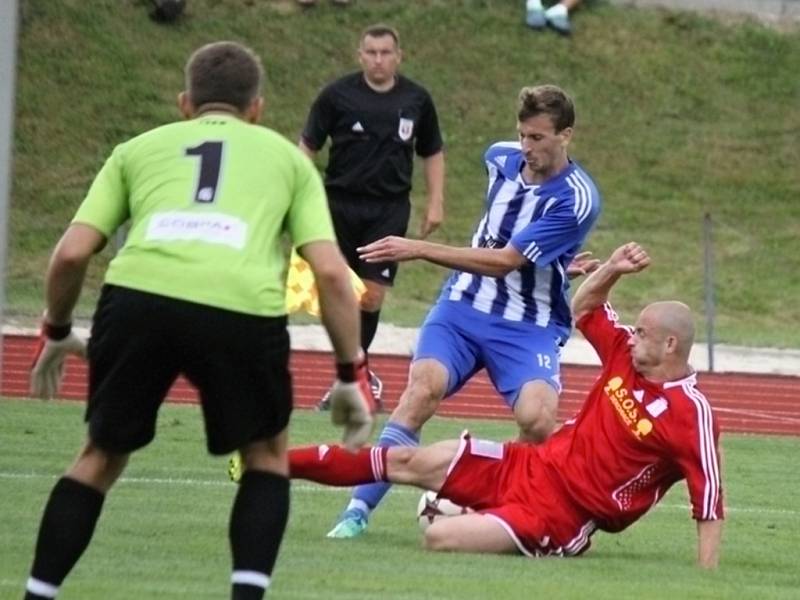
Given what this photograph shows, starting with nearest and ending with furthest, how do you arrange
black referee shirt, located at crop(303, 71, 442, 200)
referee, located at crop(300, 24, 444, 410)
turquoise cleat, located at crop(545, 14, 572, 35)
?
1. referee, located at crop(300, 24, 444, 410)
2. black referee shirt, located at crop(303, 71, 442, 200)
3. turquoise cleat, located at crop(545, 14, 572, 35)

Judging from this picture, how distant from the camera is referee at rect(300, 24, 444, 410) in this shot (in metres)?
14.1

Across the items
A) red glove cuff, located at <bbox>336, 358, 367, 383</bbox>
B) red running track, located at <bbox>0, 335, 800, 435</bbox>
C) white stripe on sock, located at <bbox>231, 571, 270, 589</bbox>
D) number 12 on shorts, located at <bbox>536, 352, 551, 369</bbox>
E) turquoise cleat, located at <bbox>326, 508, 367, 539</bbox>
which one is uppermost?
red glove cuff, located at <bbox>336, 358, 367, 383</bbox>

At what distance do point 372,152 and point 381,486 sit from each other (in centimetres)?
540

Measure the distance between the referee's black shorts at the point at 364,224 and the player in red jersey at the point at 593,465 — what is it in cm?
531

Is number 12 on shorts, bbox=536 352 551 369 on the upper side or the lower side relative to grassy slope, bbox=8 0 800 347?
upper

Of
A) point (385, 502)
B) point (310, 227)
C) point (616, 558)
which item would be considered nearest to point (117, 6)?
point (385, 502)

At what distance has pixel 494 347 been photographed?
9.52m

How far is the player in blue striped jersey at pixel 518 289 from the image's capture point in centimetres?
926

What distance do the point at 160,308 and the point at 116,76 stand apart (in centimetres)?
2083

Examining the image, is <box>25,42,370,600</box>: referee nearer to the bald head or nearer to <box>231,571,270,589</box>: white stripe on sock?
<box>231,571,270,589</box>: white stripe on sock

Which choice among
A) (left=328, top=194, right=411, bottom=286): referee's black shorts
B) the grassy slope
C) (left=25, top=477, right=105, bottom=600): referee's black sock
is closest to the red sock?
(left=25, top=477, right=105, bottom=600): referee's black sock

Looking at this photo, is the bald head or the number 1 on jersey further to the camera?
the bald head

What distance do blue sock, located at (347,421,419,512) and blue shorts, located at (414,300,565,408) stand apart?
353 mm

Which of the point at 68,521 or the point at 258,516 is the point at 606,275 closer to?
the point at 258,516
